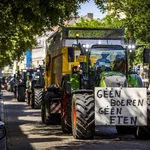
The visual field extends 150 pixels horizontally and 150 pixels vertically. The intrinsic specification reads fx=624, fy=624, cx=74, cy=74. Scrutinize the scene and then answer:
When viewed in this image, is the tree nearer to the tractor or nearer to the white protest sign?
the tractor

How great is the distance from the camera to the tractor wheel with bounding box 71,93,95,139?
14.8 meters

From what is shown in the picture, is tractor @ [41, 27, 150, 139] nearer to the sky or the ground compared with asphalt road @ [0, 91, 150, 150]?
nearer to the sky

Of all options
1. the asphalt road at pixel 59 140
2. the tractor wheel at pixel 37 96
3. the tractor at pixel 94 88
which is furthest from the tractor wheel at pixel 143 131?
the tractor wheel at pixel 37 96

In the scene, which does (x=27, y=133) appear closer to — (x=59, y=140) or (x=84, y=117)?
(x=59, y=140)

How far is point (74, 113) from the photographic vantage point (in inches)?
606

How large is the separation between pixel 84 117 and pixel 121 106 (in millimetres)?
965

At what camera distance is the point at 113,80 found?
52.0 ft

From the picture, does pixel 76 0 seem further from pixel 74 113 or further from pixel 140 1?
pixel 140 1

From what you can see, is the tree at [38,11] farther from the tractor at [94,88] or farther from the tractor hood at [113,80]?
the tractor hood at [113,80]

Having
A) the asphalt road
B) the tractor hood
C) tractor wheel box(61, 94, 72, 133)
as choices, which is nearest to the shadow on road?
the asphalt road

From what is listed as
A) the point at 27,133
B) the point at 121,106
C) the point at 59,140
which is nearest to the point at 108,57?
the point at 121,106

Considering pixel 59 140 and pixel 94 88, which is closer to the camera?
pixel 94 88

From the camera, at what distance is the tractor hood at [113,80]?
15.8m

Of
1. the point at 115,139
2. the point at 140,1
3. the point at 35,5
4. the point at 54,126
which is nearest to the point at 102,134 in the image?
the point at 115,139
